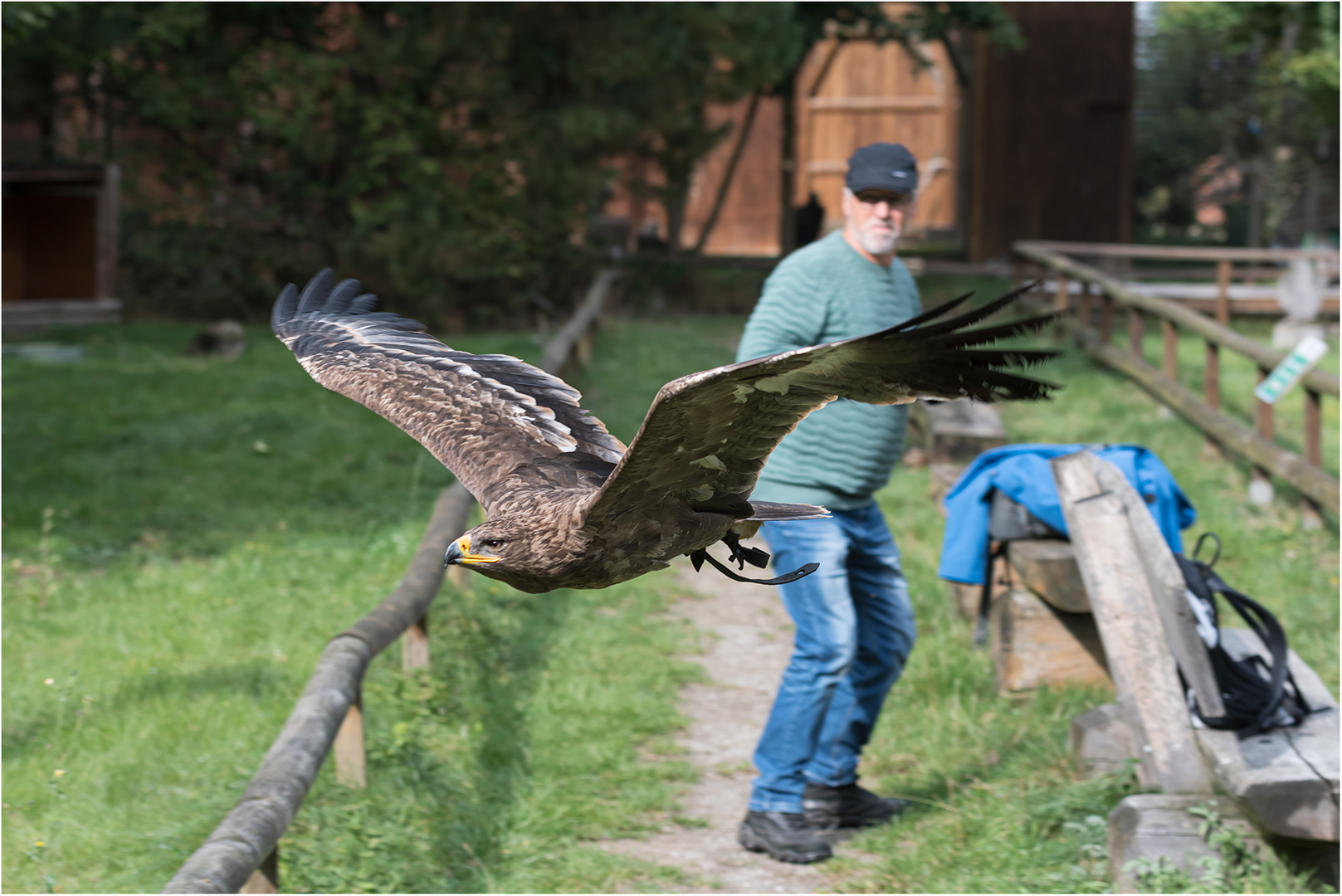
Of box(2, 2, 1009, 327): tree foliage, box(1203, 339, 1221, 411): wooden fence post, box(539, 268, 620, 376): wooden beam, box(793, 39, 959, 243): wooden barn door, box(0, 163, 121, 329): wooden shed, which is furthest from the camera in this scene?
box(793, 39, 959, 243): wooden barn door

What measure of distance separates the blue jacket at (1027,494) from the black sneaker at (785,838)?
4.07 feet

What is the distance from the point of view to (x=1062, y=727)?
4.62 m

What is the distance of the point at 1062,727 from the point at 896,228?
1921 millimetres

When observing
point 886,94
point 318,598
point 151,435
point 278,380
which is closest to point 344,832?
point 318,598

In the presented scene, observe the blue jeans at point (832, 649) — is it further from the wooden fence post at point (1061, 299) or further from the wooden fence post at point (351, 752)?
the wooden fence post at point (1061, 299)

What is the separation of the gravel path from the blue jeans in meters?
0.23

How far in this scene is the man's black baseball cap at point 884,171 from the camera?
3877 mm

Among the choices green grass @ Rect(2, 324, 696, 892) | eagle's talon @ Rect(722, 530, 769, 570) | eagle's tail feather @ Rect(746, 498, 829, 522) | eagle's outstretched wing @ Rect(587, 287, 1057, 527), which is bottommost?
green grass @ Rect(2, 324, 696, 892)

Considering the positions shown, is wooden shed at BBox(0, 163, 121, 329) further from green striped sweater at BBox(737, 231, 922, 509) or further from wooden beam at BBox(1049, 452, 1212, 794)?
wooden beam at BBox(1049, 452, 1212, 794)

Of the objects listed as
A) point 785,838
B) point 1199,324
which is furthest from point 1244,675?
point 1199,324

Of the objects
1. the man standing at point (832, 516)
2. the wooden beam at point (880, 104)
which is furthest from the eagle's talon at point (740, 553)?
the wooden beam at point (880, 104)

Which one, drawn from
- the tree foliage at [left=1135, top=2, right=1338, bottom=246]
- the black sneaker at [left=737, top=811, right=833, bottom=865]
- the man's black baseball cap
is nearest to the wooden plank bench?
the black sneaker at [left=737, top=811, right=833, bottom=865]

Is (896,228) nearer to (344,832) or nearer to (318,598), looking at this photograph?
(344,832)

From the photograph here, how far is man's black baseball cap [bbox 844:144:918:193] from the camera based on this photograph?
3.88 meters
